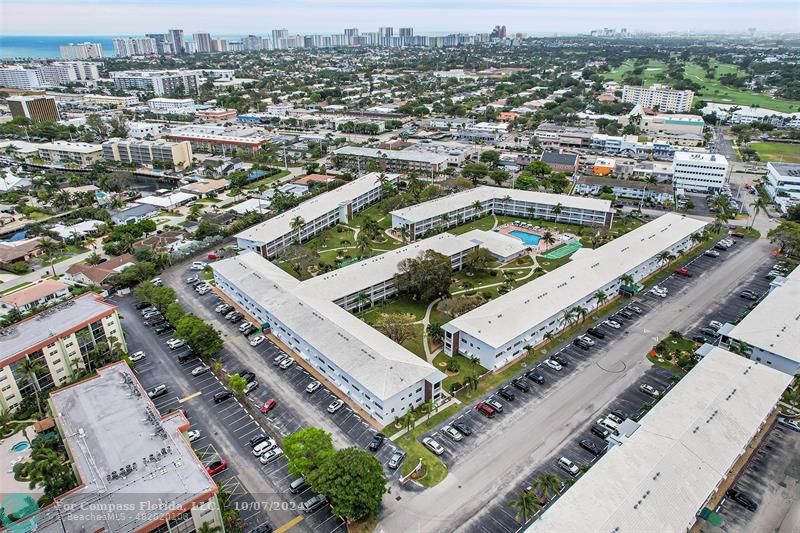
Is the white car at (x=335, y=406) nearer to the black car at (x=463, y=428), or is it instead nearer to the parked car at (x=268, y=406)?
the parked car at (x=268, y=406)

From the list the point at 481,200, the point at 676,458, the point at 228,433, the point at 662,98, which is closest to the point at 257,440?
the point at 228,433

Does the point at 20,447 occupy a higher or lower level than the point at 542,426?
higher

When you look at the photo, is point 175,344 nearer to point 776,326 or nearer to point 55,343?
point 55,343

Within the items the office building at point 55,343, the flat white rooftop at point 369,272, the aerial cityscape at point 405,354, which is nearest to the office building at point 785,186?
the aerial cityscape at point 405,354

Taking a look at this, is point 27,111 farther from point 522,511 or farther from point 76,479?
point 522,511

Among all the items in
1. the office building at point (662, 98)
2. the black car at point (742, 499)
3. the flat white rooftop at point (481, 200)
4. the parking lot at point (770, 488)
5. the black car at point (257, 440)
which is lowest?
the parking lot at point (770, 488)

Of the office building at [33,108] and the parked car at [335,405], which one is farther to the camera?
the office building at [33,108]
